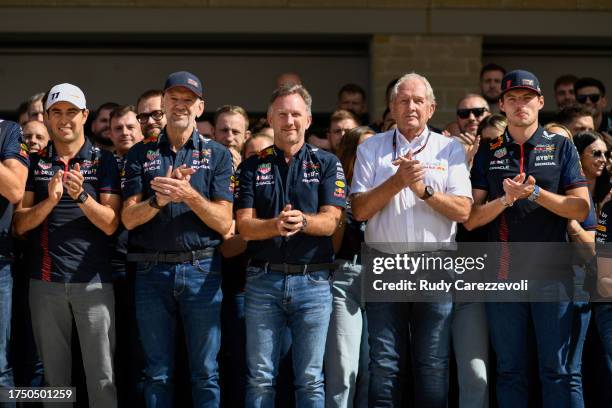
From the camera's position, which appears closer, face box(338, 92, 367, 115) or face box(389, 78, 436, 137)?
face box(389, 78, 436, 137)

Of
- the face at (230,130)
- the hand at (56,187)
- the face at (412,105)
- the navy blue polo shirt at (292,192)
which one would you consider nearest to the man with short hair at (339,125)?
the face at (230,130)

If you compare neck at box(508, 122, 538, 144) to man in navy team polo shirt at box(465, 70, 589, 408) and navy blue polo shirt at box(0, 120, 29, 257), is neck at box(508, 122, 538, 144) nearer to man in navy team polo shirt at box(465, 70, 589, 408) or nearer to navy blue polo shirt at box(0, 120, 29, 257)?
man in navy team polo shirt at box(465, 70, 589, 408)

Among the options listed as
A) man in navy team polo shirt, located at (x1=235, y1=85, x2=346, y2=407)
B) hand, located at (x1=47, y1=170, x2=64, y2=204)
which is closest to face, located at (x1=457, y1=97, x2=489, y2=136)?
man in navy team polo shirt, located at (x1=235, y1=85, x2=346, y2=407)

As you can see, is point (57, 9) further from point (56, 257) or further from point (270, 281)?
point (270, 281)

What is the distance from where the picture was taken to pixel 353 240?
19.1 feet

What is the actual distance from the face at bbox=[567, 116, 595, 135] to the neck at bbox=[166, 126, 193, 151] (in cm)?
283

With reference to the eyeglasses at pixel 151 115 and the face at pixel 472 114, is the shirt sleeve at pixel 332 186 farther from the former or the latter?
the face at pixel 472 114

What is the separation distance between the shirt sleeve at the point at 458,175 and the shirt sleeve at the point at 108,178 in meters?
1.96

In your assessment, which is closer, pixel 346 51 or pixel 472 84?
pixel 472 84

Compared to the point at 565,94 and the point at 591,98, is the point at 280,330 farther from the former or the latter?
the point at 565,94

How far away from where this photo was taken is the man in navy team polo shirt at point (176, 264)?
17.5ft

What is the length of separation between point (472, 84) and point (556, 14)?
3.93 ft

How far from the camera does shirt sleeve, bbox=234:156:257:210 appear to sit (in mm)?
5457

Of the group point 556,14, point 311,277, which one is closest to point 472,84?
point 556,14
